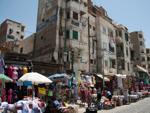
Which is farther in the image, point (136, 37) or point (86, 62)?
point (136, 37)

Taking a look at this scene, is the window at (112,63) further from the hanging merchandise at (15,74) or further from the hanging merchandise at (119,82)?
the hanging merchandise at (15,74)

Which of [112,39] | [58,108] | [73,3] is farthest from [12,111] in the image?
[112,39]

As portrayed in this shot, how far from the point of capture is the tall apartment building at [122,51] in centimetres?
4766

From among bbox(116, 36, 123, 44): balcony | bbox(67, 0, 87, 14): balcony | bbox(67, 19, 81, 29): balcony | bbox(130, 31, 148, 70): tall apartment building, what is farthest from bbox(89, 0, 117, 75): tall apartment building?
bbox(130, 31, 148, 70): tall apartment building

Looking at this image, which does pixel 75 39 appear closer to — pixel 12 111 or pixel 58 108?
pixel 58 108

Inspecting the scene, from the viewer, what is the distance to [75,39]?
34.0 meters

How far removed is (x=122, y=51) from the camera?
49.5 meters

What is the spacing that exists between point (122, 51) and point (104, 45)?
942 centimetres

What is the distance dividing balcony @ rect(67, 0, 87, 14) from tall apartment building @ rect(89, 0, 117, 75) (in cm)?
310

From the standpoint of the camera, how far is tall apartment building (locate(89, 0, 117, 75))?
3984cm

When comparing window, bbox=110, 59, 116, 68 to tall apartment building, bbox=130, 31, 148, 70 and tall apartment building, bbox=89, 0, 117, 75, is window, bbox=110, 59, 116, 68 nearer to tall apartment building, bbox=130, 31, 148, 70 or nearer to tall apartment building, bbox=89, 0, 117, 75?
tall apartment building, bbox=89, 0, 117, 75

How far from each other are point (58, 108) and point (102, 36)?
29.3 meters

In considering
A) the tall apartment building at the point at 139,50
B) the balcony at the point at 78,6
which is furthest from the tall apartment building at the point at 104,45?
the tall apartment building at the point at 139,50

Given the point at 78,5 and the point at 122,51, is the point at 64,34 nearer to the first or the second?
the point at 78,5
